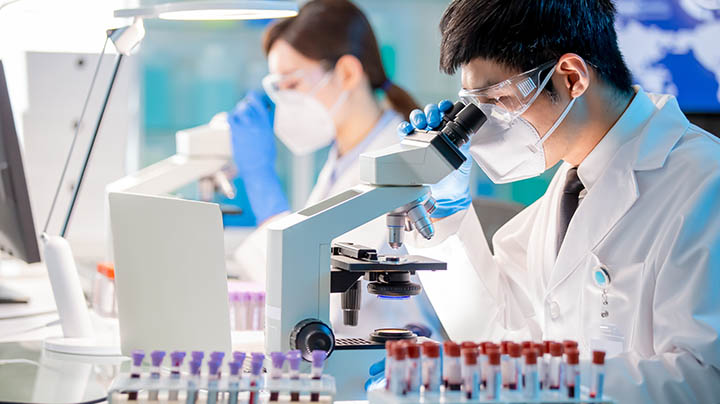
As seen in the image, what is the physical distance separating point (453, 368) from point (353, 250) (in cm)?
38

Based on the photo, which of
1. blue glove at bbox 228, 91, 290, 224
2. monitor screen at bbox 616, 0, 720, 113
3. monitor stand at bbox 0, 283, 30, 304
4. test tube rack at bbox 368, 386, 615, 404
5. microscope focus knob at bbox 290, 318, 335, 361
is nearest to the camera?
test tube rack at bbox 368, 386, 615, 404

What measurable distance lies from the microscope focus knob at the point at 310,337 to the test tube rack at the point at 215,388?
0.14m

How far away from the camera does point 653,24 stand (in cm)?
383

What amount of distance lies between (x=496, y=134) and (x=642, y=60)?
245 cm

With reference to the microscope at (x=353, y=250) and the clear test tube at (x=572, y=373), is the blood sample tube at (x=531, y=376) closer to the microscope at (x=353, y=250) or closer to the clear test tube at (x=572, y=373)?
the clear test tube at (x=572, y=373)

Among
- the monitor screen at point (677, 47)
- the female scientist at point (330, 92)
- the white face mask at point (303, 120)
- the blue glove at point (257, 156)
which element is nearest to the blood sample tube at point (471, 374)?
the female scientist at point (330, 92)

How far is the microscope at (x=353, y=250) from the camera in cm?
137

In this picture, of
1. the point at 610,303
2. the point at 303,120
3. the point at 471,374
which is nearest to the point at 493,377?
the point at 471,374

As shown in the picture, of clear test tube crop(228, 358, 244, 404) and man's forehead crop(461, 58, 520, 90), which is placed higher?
man's forehead crop(461, 58, 520, 90)

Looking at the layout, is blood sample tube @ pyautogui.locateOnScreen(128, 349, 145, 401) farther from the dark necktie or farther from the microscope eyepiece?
the dark necktie

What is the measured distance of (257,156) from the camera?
4.26 m

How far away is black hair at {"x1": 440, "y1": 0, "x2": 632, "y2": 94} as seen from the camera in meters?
1.58

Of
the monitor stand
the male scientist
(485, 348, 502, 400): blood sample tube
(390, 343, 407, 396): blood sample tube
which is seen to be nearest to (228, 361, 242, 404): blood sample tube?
(390, 343, 407, 396): blood sample tube

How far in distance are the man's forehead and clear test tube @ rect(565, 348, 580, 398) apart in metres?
0.65
